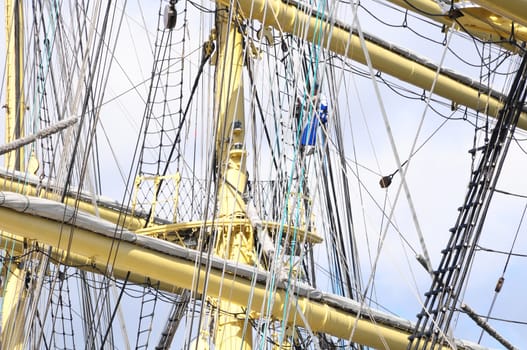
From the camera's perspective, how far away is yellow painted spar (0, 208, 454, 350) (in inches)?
447

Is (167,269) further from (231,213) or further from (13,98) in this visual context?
(13,98)

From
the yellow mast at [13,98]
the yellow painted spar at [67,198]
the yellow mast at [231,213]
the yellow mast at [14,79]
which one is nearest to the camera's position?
the yellow painted spar at [67,198]

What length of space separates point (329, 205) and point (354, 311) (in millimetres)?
1898

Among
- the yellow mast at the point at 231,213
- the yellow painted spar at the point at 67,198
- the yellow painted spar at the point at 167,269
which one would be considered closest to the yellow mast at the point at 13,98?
the yellow painted spar at the point at 67,198

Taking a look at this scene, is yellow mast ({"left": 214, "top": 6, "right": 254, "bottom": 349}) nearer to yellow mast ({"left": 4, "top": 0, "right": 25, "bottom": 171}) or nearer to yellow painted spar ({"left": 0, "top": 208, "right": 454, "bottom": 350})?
yellow painted spar ({"left": 0, "top": 208, "right": 454, "bottom": 350})

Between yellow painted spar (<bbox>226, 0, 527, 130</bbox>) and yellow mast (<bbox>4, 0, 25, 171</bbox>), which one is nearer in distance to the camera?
yellow painted spar (<bbox>226, 0, 527, 130</bbox>)

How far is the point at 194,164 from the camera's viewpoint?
48.9 feet

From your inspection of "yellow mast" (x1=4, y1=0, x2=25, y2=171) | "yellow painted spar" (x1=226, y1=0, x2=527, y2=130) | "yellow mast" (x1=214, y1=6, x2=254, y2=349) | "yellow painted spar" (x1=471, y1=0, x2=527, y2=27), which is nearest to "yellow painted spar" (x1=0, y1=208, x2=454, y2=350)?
"yellow mast" (x1=214, y1=6, x2=254, y2=349)

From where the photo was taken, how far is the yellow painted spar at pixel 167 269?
11344 mm

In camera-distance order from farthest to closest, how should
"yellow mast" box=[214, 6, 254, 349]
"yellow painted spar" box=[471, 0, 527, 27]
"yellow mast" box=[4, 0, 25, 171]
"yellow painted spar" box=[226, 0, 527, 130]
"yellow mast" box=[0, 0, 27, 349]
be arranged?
"yellow mast" box=[4, 0, 25, 171] < "yellow mast" box=[0, 0, 27, 349] < "yellow painted spar" box=[226, 0, 527, 130] < "yellow mast" box=[214, 6, 254, 349] < "yellow painted spar" box=[471, 0, 527, 27]

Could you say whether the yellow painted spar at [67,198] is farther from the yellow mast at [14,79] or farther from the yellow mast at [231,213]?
the yellow mast at [231,213]

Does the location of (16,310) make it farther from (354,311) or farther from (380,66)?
(380,66)

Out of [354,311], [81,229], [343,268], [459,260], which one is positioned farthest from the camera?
[343,268]

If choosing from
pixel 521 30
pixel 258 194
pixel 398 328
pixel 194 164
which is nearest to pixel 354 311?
pixel 398 328
